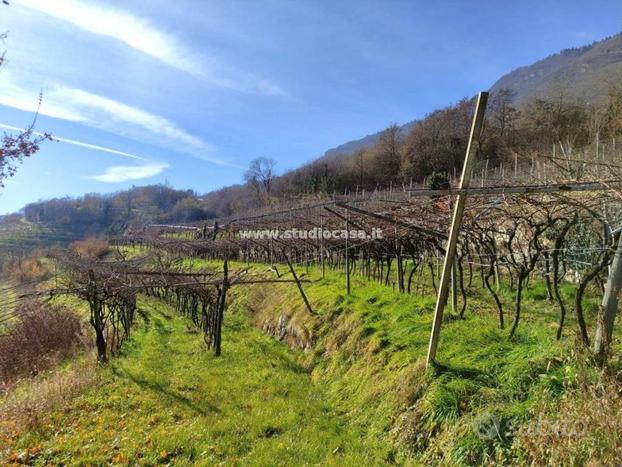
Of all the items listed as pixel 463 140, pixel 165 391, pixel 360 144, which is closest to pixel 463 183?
pixel 165 391

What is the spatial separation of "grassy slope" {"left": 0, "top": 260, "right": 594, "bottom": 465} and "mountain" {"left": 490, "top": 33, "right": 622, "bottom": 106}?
28.9m

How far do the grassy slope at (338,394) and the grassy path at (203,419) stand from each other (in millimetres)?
22

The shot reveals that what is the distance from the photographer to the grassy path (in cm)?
427

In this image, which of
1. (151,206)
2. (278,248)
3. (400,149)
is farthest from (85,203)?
(278,248)

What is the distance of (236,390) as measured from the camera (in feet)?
20.3

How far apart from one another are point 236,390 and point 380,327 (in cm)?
284

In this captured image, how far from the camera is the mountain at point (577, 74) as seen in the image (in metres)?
32.8

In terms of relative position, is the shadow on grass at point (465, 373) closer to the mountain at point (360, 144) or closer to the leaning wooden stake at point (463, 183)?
the leaning wooden stake at point (463, 183)

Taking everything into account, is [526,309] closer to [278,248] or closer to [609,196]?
[609,196]

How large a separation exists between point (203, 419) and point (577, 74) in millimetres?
79576

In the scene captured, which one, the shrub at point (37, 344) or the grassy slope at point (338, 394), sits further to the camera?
the shrub at point (37, 344)

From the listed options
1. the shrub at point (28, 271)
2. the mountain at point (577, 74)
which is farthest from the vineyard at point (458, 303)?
the shrub at point (28, 271)

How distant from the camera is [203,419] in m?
5.11

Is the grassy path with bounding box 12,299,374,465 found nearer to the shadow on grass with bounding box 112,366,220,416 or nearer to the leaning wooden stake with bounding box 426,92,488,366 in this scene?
the shadow on grass with bounding box 112,366,220,416
